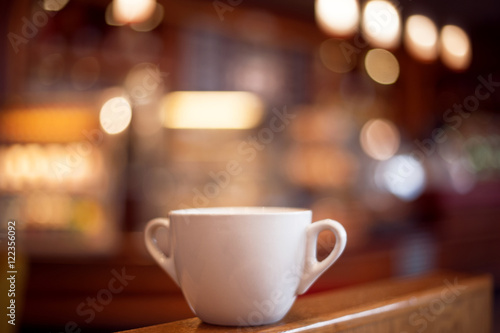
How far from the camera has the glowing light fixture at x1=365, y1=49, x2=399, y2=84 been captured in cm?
672

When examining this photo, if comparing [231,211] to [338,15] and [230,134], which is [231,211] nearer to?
[338,15]

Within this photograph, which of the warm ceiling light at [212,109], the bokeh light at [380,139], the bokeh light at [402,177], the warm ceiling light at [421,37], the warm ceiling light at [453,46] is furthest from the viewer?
the bokeh light at [380,139]

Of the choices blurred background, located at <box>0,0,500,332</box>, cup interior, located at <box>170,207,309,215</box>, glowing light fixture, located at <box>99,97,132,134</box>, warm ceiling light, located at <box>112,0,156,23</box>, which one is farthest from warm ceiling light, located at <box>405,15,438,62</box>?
cup interior, located at <box>170,207,309,215</box>

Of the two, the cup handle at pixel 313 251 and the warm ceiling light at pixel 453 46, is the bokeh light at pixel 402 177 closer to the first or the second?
the warm ceiling light at pixel 453 46

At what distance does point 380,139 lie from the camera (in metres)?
6.80

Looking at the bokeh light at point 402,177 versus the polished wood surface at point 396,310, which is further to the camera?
the bokeh light at point 402,177

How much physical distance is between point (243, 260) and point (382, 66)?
6.61 metres

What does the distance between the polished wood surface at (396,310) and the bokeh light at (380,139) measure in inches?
225

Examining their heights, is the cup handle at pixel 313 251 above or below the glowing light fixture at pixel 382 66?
below

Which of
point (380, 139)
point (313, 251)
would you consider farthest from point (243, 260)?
point (380, 139)

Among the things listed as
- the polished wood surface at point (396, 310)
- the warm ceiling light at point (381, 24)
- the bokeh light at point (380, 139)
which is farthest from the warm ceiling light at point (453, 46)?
the polished wood surface at point (396, 310)

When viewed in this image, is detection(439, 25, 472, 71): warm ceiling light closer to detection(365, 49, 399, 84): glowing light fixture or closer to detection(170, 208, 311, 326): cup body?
detection(365, 49, 399, 84): glowing light fixture

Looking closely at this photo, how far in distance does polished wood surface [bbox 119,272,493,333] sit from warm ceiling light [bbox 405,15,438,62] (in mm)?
3284

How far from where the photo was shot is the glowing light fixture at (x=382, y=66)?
6.72 m
